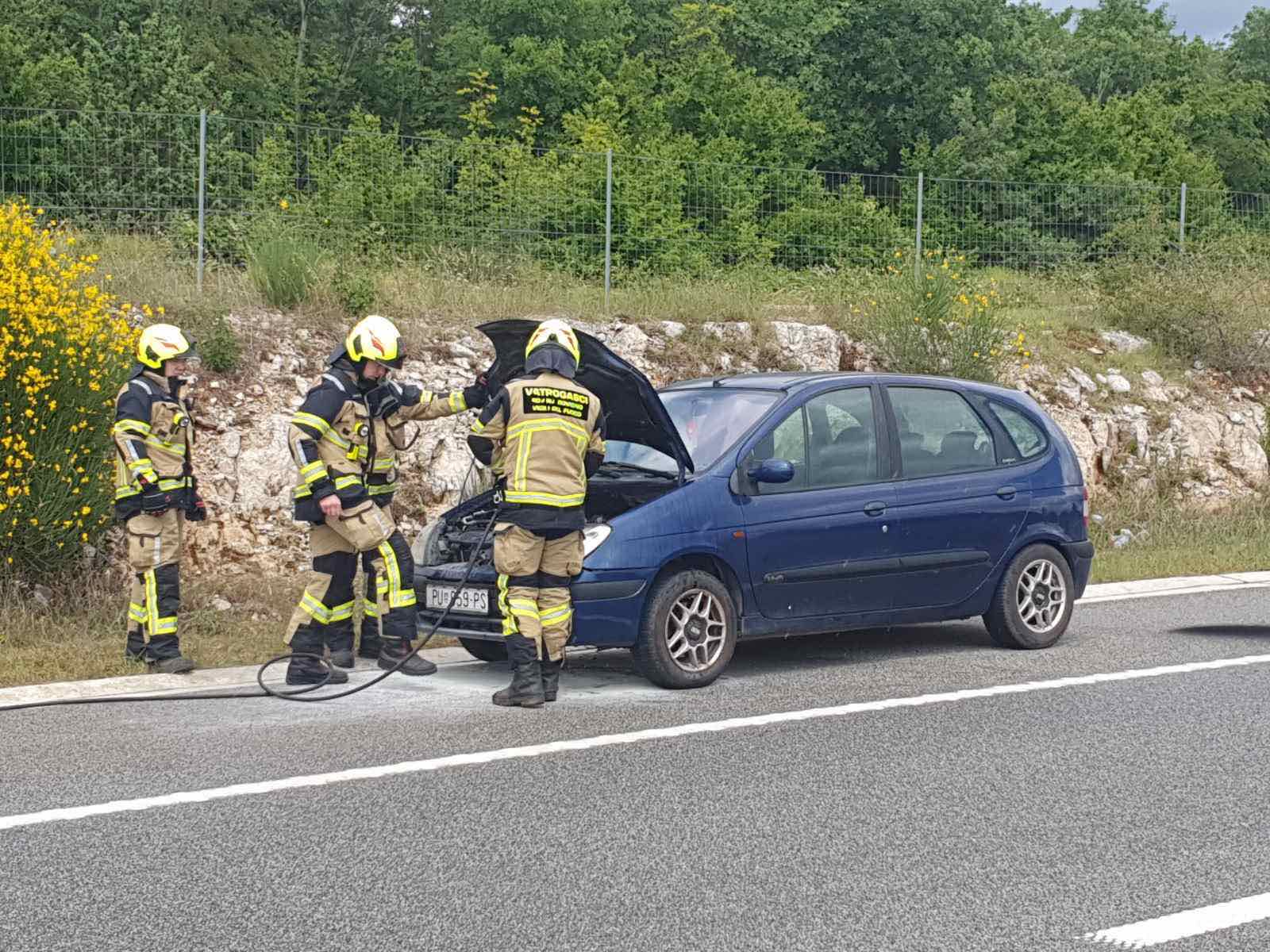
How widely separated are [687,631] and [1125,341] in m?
12.7

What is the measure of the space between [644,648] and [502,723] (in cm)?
100

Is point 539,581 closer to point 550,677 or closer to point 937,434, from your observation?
point 550,677

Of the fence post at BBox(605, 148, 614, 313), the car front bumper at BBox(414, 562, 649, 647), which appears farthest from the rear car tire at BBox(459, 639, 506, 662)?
the fence post at BBox(605, 148, 614, 313)

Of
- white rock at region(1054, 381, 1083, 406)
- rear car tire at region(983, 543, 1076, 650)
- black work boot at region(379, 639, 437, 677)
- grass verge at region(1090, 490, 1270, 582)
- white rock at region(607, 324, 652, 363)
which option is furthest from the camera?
white rock at region(1054, 381, 1083, 406)

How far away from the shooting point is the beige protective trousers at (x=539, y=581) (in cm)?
759

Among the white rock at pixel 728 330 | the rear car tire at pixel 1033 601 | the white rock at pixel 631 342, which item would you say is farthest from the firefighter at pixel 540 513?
the white rock at pixel 728 330

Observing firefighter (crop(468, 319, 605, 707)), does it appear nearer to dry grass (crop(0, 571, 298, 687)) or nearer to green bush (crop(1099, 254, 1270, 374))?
dry grass (crop(0, 571, 298, 687))

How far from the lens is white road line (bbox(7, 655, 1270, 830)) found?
18.6 ft

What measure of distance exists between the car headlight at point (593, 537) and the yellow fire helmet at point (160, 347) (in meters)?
2.77

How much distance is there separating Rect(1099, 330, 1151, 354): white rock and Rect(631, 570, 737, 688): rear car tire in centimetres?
1222

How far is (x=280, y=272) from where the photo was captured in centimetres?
1397

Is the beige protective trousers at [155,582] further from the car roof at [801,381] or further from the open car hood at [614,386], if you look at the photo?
the car roof at [801,381]

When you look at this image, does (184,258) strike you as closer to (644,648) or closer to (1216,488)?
(644,648)

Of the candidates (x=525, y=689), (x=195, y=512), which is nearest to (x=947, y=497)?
(x=525, y=689)
